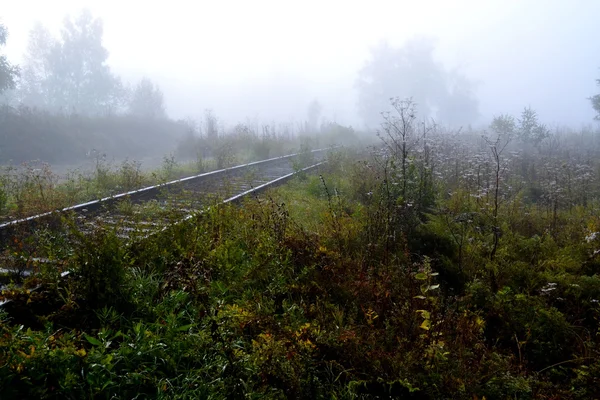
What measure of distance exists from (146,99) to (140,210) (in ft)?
146

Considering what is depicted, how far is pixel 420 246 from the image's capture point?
207 inches

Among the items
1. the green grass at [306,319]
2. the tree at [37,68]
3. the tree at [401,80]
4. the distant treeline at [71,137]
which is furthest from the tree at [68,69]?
the green grass at [306,319]

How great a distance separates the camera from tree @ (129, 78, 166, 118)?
45.2 meters

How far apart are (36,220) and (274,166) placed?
1046cm

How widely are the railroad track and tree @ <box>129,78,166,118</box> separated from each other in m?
33.1

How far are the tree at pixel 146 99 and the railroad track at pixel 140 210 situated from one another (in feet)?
109

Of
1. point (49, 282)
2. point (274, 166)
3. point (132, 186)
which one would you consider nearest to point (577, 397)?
point (49, 282)

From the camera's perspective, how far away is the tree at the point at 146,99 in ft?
148

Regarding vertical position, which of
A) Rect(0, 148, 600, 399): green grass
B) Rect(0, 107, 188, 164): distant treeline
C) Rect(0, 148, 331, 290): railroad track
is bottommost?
Rect(0, 148, 600, 399): green grass

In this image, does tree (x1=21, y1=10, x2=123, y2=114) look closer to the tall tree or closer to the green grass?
the tall tree

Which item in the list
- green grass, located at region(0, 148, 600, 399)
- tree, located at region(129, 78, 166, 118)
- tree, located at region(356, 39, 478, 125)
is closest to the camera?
green grass, located at region(0, 148, 600, 399)

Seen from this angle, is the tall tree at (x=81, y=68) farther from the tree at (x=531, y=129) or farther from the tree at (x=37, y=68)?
the tree at (x=531, y=129)

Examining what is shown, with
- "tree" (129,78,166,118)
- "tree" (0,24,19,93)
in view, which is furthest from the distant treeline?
"tree" (129,78,166,118)

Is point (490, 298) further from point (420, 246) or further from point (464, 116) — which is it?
point (464, 116)
